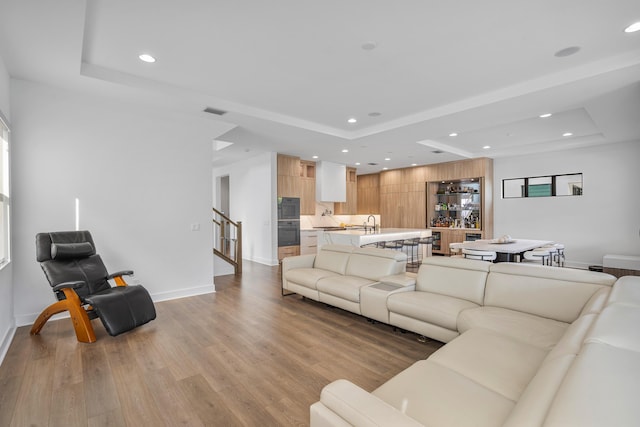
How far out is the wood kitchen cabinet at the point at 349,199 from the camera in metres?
9.98

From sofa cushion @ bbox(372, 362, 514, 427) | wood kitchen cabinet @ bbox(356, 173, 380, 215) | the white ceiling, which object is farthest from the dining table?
wood kitchen cabinet @ bbox(356, 173, 380, 215)

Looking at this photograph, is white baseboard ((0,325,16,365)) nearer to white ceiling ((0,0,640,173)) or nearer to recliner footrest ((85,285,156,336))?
recliner footrest ((85,285,156,336))

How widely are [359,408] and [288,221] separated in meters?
7.00

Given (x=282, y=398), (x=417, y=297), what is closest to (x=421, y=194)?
(x=417, y=297)

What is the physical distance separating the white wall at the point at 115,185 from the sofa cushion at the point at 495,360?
414 cm

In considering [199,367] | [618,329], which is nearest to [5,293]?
[199,367]

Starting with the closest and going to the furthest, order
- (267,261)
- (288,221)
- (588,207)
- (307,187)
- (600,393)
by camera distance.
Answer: (600,393) < (588,207) < (267,261) < (288,221) < (307,187)

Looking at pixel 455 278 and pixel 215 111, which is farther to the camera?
pixel 215 111

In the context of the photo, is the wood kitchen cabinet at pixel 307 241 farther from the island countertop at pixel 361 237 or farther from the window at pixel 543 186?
the window at pixel 543 186

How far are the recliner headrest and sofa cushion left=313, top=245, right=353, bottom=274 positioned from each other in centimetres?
306

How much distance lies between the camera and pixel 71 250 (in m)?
3.51

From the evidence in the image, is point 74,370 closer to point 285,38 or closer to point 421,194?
point 285,38

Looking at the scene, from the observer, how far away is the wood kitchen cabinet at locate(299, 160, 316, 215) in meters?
8.53

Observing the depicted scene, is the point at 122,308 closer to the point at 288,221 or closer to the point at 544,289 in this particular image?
the point at 544,289
